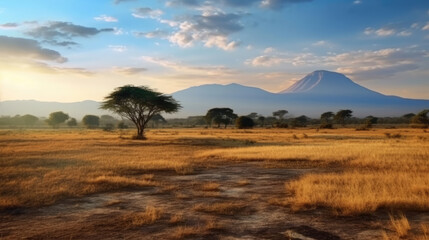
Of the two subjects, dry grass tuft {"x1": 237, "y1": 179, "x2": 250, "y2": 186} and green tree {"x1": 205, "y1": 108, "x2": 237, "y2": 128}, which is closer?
dry grass tuft {"x1": 237, "y1": 179, "x2": 250, "y2": 186}

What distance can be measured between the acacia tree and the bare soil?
136ft

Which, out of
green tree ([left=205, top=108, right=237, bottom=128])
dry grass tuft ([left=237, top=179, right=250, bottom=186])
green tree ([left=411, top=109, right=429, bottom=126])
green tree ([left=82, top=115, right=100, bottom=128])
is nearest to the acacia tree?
dry grass tuft ([left=237, top=179, right=250, bottom=186])

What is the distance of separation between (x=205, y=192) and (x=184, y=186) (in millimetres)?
1801

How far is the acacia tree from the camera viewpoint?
54.4 meters

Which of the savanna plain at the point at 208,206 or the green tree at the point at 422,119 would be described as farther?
the green tree at the point at 422,119

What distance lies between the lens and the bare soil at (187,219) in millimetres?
8414

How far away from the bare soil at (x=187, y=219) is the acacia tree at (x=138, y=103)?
41549mm

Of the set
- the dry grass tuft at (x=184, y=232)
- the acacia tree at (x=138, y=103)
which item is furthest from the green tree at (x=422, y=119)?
the dry grass tuft at (x=184, y=232)

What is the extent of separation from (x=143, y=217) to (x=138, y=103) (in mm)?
46671

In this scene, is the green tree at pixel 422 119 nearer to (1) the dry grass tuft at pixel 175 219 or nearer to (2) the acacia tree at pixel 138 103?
(2) the acacia tree at pixel 138 103

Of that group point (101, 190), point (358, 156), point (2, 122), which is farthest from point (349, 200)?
point (2, 122)

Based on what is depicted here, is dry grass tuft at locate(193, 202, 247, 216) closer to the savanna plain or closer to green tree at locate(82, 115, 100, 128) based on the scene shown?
the savanna plain

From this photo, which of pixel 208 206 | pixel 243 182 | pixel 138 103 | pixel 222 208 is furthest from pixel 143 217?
pixel 138 103

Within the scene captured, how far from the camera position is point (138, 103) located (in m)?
55.0
